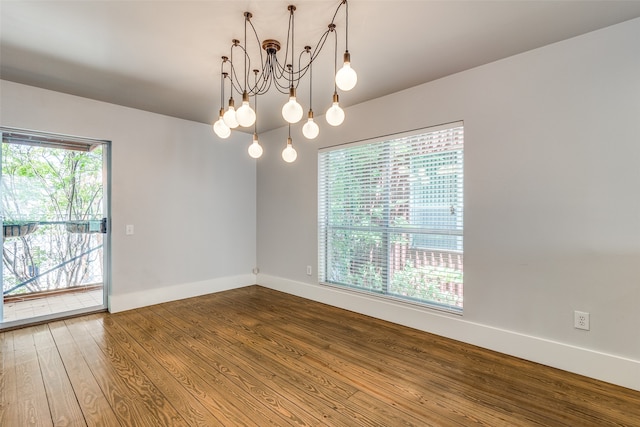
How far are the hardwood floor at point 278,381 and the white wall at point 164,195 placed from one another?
88 centimetres

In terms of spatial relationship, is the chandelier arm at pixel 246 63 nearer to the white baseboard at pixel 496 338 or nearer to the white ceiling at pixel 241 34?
the white ceiling at pixel 241 34

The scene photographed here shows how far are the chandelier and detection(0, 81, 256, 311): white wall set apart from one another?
1416 millimetres

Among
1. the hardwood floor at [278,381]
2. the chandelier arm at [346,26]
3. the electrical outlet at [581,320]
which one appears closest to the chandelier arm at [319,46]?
the chandelier arm at [346,26]

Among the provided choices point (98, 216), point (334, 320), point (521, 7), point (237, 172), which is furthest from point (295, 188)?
point (521, 7)

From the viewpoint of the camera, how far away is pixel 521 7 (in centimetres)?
191

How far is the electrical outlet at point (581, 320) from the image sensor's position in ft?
7.30

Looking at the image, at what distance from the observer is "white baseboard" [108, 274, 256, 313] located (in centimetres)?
369

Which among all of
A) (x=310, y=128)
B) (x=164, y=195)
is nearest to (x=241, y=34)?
(x=310, y=128)

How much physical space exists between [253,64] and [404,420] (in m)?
2.89

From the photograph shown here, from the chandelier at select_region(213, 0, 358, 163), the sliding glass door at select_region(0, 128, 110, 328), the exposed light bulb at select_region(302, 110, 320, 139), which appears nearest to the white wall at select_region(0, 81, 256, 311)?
the sliding glass door at select_region(0, 128, 110, 328)

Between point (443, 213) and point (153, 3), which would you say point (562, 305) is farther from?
point (153, 3)

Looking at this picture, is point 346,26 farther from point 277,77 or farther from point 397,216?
point 397,216

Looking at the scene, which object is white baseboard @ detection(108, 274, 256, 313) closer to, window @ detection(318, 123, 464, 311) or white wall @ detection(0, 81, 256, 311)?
white wall @ detection(0, 81, 256, 311)

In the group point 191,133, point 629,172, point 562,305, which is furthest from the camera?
point 191,133
